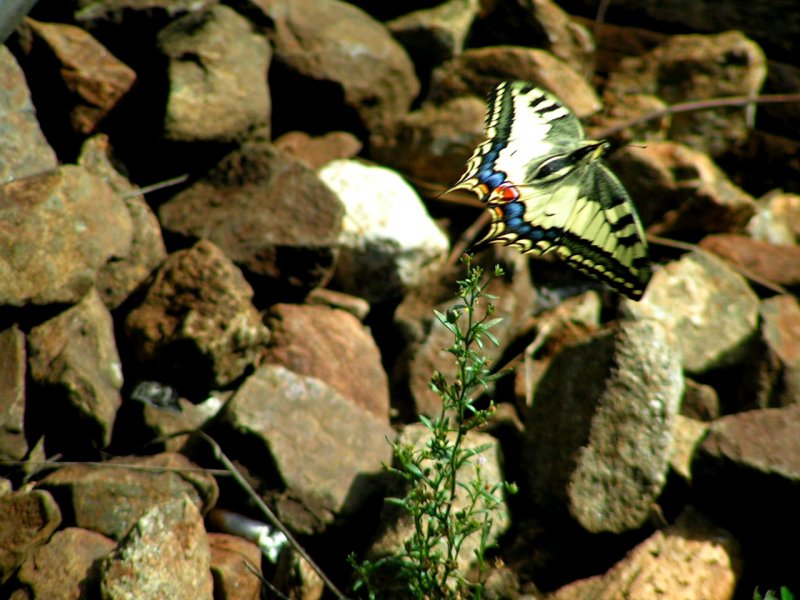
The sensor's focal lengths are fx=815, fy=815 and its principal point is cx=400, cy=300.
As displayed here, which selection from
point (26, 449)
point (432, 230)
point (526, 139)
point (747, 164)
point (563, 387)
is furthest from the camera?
point (747, 164)

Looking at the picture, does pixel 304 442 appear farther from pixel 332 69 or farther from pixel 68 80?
pixel 332 69

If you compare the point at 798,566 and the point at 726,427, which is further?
the point at 726,427

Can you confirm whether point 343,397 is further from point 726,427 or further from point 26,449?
point 726,427

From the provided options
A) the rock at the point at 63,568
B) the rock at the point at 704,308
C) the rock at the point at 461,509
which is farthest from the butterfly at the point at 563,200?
the rock at the point at 63,568

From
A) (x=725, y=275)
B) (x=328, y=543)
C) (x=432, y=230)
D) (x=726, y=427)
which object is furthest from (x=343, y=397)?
(x=725, y=275)

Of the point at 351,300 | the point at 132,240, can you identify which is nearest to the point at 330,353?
the point at 351,300
